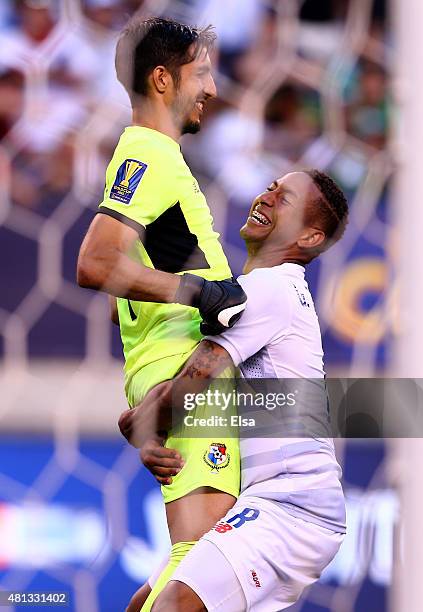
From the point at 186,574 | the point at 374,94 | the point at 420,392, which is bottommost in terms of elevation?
the point at 186,574

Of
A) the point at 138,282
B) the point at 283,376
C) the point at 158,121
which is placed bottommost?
the point at 283,376

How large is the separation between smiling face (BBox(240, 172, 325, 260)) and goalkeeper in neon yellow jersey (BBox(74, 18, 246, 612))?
53mm

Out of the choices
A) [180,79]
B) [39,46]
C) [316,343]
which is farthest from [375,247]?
[39,46]

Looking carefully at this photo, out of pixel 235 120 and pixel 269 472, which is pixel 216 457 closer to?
pixel 269 472

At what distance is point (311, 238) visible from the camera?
1.12 metres

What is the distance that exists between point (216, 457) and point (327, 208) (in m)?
0.27

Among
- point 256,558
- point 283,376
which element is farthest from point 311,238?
point 256,558

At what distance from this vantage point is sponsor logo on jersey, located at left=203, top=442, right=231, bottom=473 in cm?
103

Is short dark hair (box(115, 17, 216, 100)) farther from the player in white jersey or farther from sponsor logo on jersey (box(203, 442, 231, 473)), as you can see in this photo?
sponsor logo on jersey (box(203, 442, 231, 473))

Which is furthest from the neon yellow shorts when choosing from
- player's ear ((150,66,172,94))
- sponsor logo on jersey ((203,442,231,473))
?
player's ear ((150,66,172,94))

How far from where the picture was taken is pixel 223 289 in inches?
38.7

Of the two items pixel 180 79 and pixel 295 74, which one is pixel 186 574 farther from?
pixel 295 74

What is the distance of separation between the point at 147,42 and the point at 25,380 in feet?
1.31

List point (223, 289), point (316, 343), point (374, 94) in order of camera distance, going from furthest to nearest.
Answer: point (374, 94) < point (316, 343) < point (223, 289)
